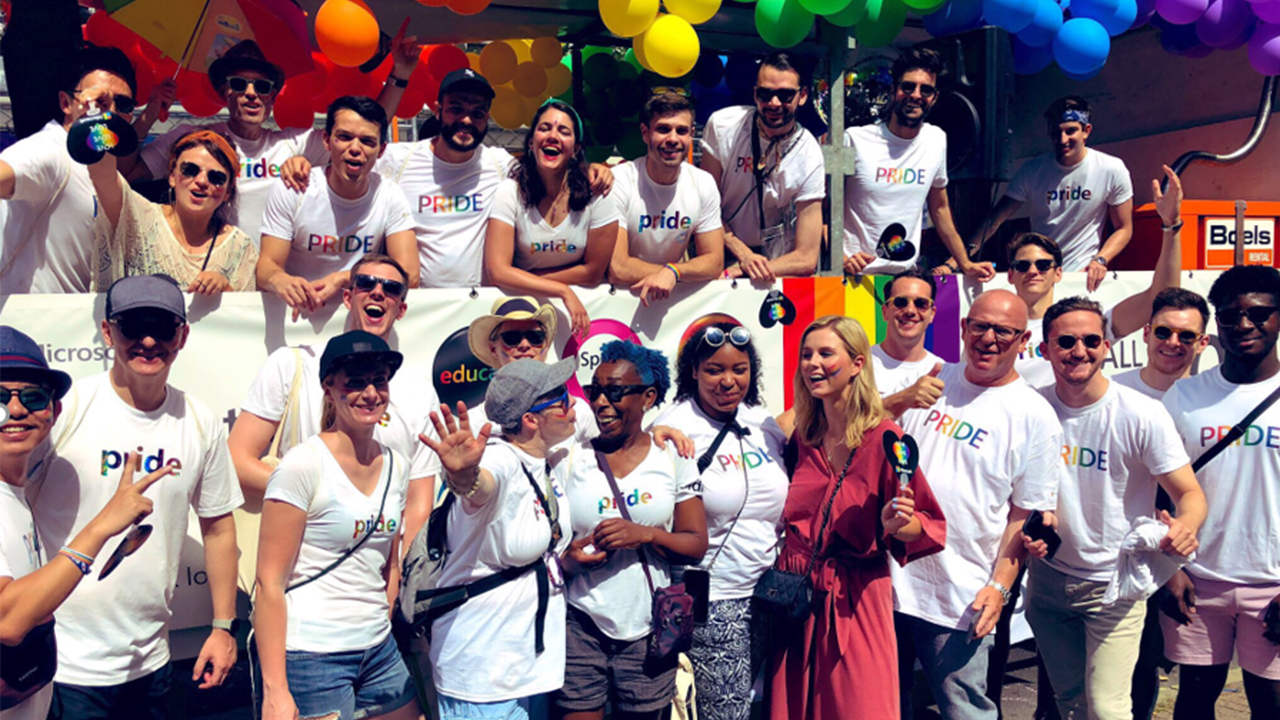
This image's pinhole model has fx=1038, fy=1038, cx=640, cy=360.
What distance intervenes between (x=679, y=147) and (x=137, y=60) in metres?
3.57

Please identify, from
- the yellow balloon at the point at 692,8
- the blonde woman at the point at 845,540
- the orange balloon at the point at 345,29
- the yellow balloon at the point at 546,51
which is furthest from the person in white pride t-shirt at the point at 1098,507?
the yellow balloon at the point at 546,51

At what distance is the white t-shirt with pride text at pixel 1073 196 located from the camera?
21.5 feet

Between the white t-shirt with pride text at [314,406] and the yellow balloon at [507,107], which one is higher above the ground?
the yellow balloon at [507,107]

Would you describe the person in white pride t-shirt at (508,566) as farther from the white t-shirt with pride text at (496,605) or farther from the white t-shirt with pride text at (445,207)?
the white t-shirt with pride text at (445,207)

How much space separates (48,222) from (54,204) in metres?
0.08

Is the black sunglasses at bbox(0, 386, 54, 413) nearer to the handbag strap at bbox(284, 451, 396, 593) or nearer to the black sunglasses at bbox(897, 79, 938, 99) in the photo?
the handbag strap at bbox(284, 451, 396, 593)

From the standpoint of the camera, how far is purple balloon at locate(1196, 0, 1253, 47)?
716 cm

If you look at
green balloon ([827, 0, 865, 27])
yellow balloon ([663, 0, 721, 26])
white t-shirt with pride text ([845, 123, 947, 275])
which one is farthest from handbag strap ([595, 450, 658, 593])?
green balloon ([827, 0, 865, 27])

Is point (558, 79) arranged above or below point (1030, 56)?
above

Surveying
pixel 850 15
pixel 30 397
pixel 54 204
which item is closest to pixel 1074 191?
pixel 850 15

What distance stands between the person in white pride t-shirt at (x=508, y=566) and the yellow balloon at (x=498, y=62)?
191 inches

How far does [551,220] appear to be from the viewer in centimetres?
477

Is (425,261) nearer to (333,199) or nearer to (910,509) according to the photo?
(333,199)

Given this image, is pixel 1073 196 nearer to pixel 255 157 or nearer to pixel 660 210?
Result: pixel 660 210
